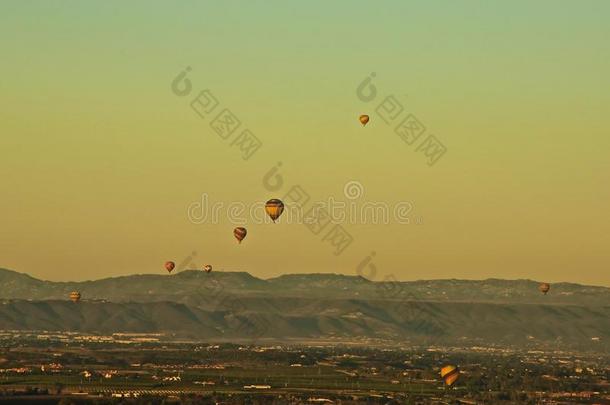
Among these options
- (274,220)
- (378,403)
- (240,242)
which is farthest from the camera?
(378,403)

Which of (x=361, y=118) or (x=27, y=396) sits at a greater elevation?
(x=361, y=118)

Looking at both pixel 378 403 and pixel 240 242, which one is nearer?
pixel 240 242

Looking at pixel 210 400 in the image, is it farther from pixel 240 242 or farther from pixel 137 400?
pixel 240 242

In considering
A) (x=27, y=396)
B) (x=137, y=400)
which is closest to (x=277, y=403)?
(x=137, y=400)

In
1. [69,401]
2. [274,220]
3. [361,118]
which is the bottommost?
[69,401]

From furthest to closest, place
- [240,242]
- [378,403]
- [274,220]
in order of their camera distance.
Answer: [378,403]
[240,242]
[274,220]

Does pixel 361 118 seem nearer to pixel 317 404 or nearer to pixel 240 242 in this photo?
pixel 240 242
